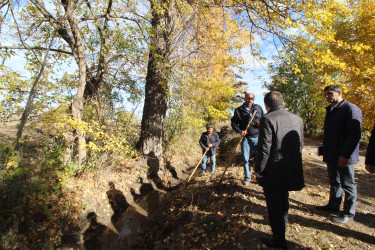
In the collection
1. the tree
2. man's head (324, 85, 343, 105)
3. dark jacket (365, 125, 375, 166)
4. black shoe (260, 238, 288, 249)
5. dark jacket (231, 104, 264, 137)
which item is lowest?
black shoe (260, 238, 288, 249)

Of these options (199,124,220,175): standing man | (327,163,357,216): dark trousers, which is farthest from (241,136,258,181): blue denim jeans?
(199,124,220,175): standing man

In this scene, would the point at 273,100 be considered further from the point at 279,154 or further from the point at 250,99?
the point at 250,99

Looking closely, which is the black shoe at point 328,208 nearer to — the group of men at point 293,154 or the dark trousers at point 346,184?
the group of men at point 293,154

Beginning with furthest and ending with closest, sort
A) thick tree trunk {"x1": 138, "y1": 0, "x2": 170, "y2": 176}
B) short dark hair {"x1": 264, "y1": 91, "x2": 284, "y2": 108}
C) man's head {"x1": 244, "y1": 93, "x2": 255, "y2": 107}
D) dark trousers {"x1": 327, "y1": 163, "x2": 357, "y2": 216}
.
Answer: thick tree trunk {"x1": 138, "y1": 0, "x2": 170, "y2": 176} < man's head {"x1": 244, "y1": 93, "x2": 255, "y2": 107} < dark trousers {"x1": 327, "y1": 163, "x2": 357, "y2": 216} < short dark hair {"x1": 264, "y1": 91, "x2": 284, "y2": 108}

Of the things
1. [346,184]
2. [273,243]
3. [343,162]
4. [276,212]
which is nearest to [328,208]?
[346,184]

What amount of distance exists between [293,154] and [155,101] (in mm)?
5654

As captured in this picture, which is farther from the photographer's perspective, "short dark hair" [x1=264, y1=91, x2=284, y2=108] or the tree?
the tree

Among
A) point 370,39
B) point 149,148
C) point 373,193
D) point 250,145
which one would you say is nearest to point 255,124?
point 250,145

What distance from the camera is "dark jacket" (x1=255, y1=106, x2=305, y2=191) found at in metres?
2.51

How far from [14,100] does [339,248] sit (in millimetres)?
6249

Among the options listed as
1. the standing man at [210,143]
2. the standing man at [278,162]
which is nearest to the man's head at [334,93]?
the standing man at [278,162]

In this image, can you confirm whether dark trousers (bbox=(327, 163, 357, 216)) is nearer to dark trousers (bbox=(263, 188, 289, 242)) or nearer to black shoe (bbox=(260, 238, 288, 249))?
dark trousers (bbox=(263, 188, 289, 242))

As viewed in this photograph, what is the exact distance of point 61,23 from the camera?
16.1ft

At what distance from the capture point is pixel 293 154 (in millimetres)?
2570
